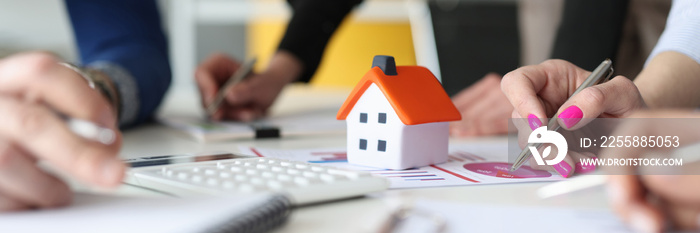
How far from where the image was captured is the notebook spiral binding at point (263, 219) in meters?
0.28

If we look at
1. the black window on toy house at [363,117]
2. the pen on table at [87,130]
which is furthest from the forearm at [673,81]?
the pen on table at [87,130]

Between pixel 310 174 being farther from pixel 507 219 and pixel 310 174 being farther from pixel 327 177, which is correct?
pixel 507 219

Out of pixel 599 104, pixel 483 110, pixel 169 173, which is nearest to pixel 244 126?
pixel 483 110

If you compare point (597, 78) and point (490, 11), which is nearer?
point (597, 78)

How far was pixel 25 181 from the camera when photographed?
34 cm

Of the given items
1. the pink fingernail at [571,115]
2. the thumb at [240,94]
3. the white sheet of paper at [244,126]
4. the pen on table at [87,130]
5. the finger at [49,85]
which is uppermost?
the finger at [49,85]

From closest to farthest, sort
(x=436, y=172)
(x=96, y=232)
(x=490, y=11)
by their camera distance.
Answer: (x=96, y=232) < (x=436, y=172) < (x=490, y=11)

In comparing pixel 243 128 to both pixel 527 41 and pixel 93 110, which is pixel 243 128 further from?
pixel 527 41

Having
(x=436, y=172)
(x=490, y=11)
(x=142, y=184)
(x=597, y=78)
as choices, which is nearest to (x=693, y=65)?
(x=597, y=78)

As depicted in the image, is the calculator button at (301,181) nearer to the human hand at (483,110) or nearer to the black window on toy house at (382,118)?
the black window on toy house at (382,118)

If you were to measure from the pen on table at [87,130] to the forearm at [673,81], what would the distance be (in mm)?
577

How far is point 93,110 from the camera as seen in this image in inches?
13.8

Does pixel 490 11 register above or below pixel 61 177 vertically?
above

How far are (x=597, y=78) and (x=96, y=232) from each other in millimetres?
461
